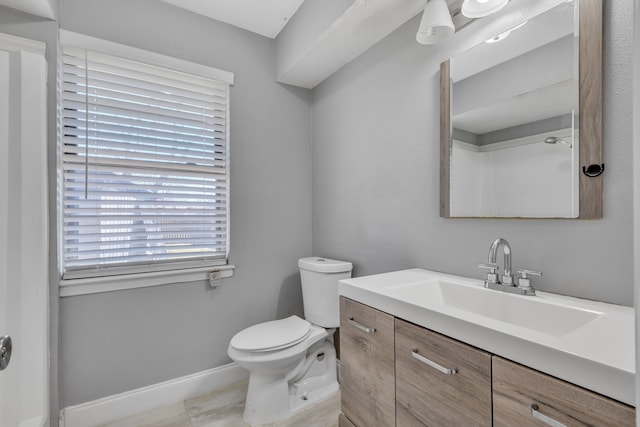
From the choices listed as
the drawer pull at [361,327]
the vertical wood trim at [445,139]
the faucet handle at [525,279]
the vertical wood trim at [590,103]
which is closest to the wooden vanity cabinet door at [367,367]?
the drawer pull at [361,327]

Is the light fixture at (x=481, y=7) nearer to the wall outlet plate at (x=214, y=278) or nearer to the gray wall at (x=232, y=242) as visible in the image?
the gray wall at (x=232, y=242)

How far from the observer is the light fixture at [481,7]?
1.10 metres

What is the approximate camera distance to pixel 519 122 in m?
1.16

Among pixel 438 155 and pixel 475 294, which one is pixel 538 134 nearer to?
pixel 438 155

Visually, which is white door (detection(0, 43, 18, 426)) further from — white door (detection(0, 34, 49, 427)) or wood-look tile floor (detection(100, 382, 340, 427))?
wood-look tile floor (detection(100, 382, 340, 427))

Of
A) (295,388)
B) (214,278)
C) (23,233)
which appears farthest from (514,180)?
(23,233)

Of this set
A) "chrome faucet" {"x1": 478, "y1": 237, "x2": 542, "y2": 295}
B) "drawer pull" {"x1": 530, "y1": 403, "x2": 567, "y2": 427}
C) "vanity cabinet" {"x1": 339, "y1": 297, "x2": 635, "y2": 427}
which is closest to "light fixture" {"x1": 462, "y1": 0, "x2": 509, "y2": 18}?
"chrome faucet" {"x1": 478, "y1": 237, "x2": 542, "y2": 295}

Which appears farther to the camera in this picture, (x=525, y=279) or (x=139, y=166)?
(x=139, y=166)

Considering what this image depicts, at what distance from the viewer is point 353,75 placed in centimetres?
197

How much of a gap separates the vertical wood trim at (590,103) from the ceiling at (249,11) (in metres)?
1.51

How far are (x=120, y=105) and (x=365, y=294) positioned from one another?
1.74 meters

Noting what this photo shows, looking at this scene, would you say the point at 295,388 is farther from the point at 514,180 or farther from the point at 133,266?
the point at 514,180

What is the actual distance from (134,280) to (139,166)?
2.23 feet

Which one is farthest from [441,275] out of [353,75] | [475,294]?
[353,75]
